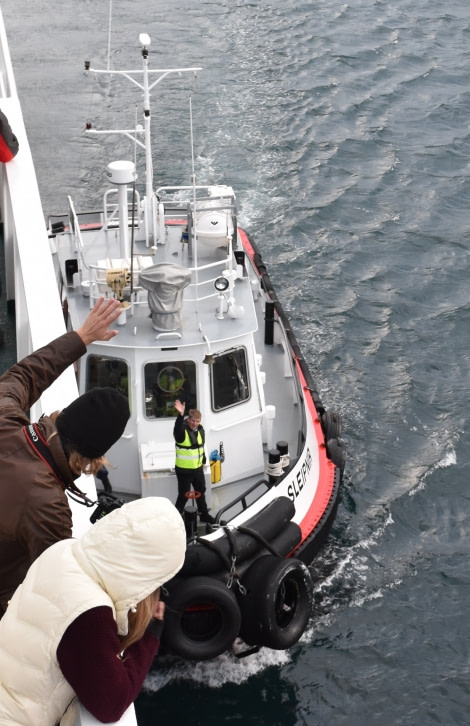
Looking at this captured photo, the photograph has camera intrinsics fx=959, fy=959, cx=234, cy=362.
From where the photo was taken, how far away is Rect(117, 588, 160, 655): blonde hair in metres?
2.56

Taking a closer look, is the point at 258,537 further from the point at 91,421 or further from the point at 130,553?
the point at 130,553

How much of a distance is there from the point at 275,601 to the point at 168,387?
2.55 metres

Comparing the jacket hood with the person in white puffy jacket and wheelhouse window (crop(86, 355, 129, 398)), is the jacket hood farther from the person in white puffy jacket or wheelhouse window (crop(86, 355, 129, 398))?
wheelhouse window (crop(86, 355, 129, 398))

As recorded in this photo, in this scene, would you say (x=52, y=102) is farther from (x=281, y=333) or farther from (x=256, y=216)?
(x=281, y=333)

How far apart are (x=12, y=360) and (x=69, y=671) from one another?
769 cm

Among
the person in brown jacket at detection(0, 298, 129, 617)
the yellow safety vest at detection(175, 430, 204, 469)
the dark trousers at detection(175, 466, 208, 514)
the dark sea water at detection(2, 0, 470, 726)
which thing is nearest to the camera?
the person in brown jacket at detection(0, 298, 129, 617)

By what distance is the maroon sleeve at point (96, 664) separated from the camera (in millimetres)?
2377

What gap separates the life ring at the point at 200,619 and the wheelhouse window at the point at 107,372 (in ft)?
7.65

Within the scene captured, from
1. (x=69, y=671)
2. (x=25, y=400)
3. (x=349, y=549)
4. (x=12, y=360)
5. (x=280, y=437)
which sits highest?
(x=25, y=400)

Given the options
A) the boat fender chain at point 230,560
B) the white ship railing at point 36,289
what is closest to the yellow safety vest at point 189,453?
the boat fender chain at point 230,560

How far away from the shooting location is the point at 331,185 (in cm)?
1970

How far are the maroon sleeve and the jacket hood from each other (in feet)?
0.26

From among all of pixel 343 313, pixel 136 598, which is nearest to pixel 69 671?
pixel 136 598

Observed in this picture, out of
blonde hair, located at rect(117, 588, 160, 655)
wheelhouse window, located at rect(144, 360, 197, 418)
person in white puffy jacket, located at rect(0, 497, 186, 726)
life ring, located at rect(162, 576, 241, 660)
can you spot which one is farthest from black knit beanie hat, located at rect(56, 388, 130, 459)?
wheelhouse window, located at rect(144, 360, 197, 418)
